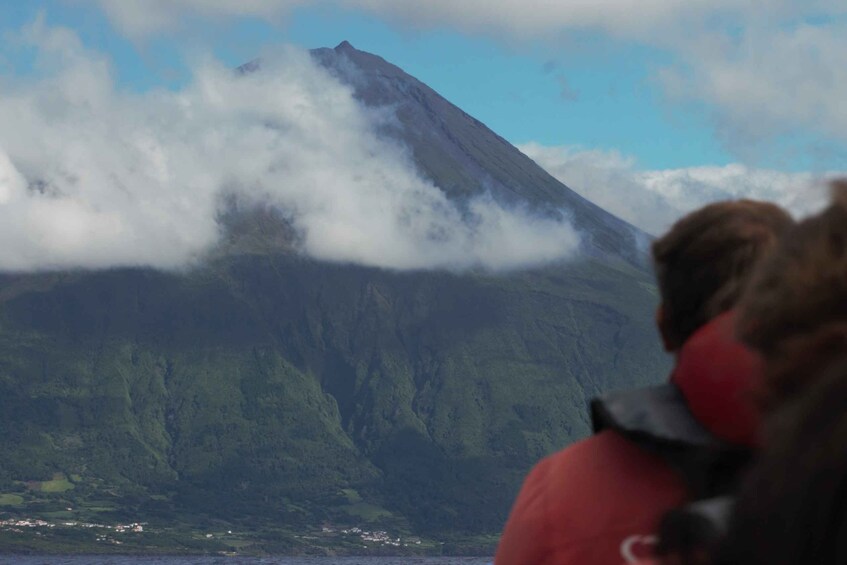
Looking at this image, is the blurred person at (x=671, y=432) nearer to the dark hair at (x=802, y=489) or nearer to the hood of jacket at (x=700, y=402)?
the hood of jacket at (x=700, y=402)

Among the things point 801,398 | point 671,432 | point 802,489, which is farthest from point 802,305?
point 671,432

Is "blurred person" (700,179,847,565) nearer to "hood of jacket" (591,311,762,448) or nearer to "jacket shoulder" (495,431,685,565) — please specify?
"hood of jacket" (591,311,762,448)

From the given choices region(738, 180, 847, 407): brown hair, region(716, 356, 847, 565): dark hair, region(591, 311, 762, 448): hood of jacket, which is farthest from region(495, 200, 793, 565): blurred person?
region(716, 356, 847, 565): dark hair

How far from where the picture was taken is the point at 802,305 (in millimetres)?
2967

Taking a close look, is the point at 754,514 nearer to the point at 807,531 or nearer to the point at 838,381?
the point at 807,531

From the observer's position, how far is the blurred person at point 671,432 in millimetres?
4176

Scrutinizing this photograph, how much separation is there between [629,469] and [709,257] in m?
0.88

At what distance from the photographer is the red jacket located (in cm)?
415

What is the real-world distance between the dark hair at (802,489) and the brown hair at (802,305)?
0.15 metres

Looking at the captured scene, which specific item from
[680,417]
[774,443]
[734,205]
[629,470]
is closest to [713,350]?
[680,417]

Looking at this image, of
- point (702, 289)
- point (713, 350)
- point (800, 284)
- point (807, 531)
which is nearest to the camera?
point (807, 531)

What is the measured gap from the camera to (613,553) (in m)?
4.65

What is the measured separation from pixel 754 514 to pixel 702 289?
7.69 ft

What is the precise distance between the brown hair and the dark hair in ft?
0.50
